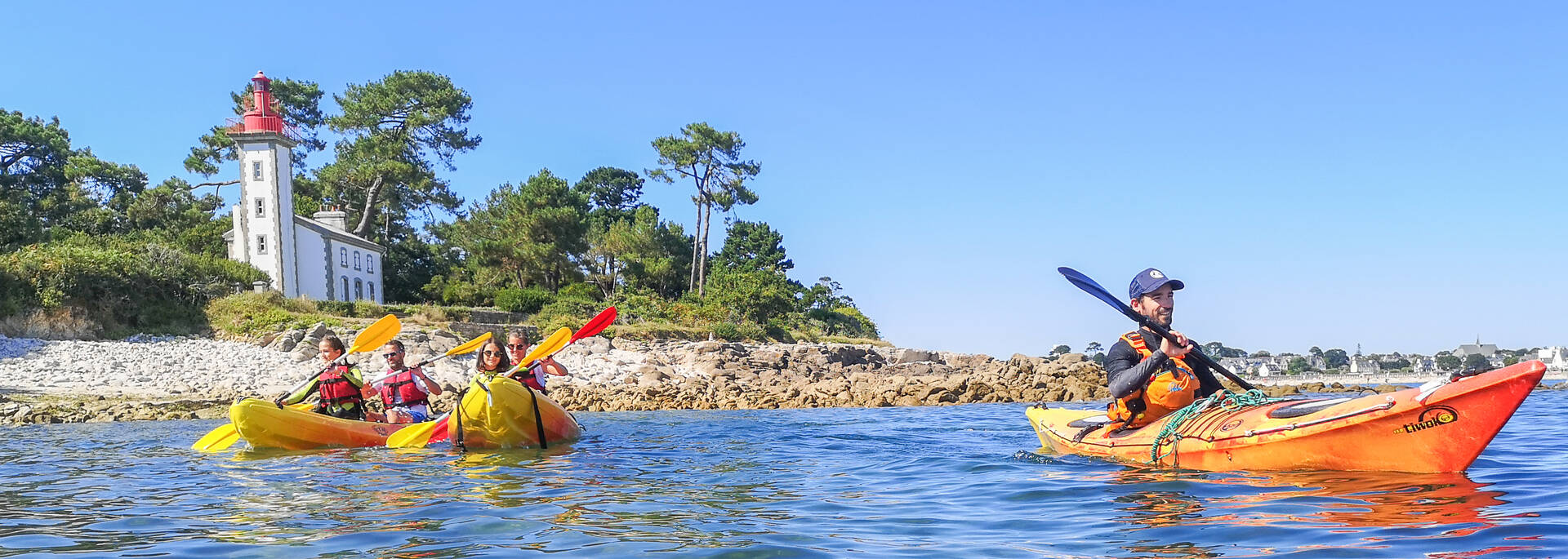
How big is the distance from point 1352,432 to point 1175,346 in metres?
0.96

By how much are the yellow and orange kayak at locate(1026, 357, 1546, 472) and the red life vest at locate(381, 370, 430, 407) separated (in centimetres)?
656

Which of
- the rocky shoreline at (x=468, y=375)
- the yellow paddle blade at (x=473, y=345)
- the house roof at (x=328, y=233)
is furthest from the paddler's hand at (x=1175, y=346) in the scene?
the house roof at (x=328, y=233)

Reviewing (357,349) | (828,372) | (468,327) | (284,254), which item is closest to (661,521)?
(357,349)

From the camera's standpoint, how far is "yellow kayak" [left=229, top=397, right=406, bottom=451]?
31.2 ft

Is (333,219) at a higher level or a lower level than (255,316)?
higher

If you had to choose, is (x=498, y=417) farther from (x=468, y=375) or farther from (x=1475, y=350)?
(x=1475, y=350)

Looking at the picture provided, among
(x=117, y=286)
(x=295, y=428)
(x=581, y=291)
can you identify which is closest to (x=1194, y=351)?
(x=295, y=428)

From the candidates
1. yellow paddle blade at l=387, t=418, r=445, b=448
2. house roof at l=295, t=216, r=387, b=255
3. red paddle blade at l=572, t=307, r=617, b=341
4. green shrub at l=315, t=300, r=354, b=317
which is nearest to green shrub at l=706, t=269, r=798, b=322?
house roof at l=295, t=216, r=387, b=255

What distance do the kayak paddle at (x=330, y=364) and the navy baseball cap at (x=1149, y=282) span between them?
7212mm

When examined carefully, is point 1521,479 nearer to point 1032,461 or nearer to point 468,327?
point 1032,461

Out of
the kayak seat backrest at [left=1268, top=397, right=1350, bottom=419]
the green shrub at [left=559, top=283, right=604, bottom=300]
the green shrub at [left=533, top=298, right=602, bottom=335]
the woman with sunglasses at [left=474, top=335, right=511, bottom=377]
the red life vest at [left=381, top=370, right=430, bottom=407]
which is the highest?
the green shrub at [left=559, top=283, right=604, bottom=300]

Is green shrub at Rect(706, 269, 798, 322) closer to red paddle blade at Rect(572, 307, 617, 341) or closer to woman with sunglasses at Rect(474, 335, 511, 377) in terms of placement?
red paddle blade at Rect(572, 307, 617, 341)

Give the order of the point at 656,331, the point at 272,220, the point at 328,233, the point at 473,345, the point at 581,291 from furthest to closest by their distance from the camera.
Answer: the point at 581,291 < the point at 328,233 < the point at 272,220 < the point at 656,331 < the point at 473,345

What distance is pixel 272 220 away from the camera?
31188 mm
